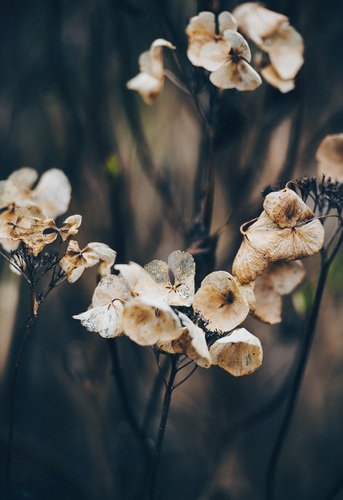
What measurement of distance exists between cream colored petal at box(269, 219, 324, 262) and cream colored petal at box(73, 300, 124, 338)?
0.54 feet

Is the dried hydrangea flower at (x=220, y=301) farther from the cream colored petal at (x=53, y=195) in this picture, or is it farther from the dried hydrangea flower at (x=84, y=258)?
the cream colored petal at (x=53, y=195)

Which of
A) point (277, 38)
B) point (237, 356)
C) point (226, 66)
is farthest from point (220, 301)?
point (277, 38)

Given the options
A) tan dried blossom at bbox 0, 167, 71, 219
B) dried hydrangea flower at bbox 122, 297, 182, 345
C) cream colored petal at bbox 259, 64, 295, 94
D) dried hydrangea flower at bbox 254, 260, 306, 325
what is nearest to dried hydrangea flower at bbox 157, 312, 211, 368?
dried hydrangea flower at bbox 122, 297, 182, 345

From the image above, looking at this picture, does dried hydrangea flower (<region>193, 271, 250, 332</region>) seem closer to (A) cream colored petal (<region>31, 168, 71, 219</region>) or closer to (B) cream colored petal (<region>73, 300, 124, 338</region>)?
(B) cream colored petal (<region>73, 300, 124, 338</region>)

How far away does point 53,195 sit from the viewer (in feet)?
1.31

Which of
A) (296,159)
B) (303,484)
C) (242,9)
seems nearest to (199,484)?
(303,484)

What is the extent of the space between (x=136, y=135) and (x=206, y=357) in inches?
17.8

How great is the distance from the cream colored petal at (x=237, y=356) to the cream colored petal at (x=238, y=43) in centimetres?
28

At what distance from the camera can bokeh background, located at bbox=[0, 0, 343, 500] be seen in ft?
1.73

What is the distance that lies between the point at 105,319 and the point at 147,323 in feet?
0.19

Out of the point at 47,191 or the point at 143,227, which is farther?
the point at 143,227

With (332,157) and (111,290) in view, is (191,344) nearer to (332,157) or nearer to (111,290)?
(111,290)

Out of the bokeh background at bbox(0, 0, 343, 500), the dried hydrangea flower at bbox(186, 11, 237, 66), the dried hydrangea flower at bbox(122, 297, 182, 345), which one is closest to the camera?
the dried hydrangea flower at bbox(122, 297, 182, 345)

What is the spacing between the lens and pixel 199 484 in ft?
1.87
